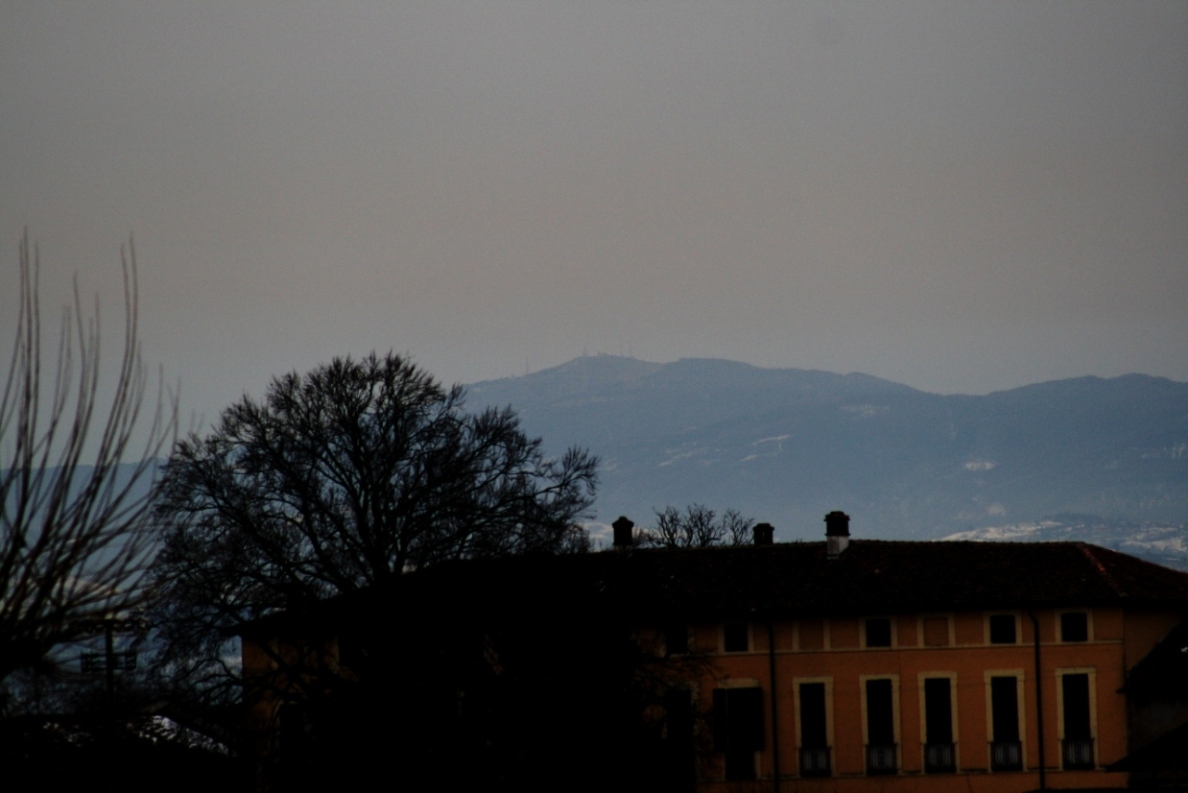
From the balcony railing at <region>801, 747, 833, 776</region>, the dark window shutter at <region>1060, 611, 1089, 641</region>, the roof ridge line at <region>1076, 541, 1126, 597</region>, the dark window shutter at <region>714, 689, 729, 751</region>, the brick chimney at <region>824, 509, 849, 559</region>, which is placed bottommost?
the balcony railing at <region>801, 747, 833, 776</region>

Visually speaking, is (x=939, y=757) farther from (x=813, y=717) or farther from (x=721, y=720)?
(x=721, y=720)

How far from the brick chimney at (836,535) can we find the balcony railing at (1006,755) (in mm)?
7948

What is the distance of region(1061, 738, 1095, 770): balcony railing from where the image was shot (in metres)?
52.0

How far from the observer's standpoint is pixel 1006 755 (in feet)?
173

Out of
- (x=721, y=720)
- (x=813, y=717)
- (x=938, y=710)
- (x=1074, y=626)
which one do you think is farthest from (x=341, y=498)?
(x=1074, y=626)

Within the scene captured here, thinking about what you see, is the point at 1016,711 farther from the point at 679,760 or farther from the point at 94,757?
the point at 94,757

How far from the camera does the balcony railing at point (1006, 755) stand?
52562 millimetres

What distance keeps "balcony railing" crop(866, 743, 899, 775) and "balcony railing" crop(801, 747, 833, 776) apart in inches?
48.1

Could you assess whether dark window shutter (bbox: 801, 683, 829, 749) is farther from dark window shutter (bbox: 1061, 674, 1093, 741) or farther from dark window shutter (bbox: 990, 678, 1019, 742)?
dark window shutter (bbox: 1061, 674, 1093, 741)

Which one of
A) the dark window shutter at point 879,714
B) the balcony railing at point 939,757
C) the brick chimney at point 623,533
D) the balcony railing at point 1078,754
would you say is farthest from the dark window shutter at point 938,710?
the brick chimney at point 623,533

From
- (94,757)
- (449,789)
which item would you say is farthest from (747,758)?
(94,757)

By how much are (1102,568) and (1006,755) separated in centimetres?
664

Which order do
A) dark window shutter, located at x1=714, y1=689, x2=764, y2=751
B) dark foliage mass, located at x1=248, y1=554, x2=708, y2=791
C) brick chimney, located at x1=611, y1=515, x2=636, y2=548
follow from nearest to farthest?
dark foliage mass, located at x1=248, y1=554, x2=708, y2=791 < dark window shutter, located at x1=714, y1=689, x2=764, y2=751 < brick chimney, located at x1=611, y1=515, x2=636, y2=548

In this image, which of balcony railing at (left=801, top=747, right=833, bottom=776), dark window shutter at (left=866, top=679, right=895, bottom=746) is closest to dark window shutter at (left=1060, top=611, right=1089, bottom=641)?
dark window shutter at (left=866, top=679, right=895, bottom=746)
